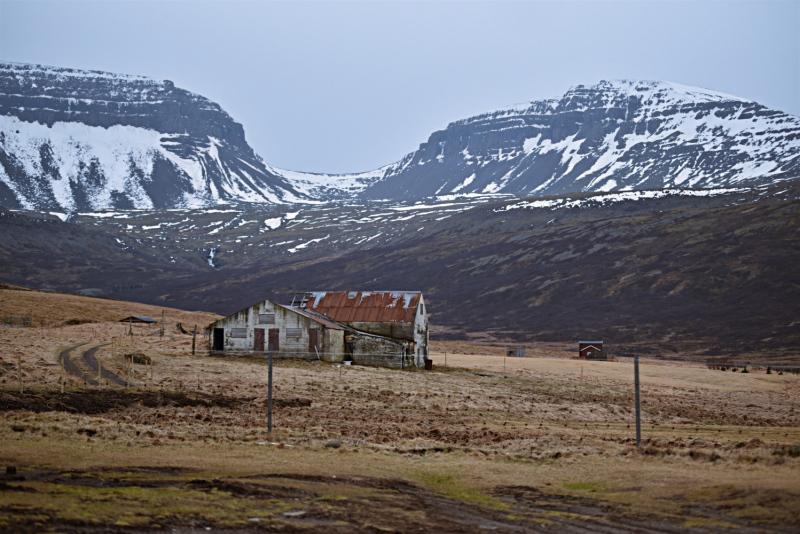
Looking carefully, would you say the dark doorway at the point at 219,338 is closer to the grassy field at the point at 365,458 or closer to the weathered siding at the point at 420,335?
the grassy field at the point at 365,458

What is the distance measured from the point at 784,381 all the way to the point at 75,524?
6039 cm

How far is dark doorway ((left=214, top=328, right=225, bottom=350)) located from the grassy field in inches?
520

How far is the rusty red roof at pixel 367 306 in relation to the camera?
5959cm

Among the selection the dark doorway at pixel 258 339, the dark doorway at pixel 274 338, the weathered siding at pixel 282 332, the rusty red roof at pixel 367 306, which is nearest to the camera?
the weathered siding at pixel 282 332

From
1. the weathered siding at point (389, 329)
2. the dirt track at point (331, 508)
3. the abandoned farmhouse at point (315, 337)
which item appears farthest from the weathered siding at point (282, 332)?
the dirt track at point (331, 508)

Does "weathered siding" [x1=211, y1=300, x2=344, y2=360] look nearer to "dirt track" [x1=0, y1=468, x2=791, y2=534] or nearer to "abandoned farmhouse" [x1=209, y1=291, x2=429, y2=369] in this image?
"abandoned farmhouse" [x1=209, y1=291, x2=429, y2=369]

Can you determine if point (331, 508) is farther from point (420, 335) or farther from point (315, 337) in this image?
point (420, 335)

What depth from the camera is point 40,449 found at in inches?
679

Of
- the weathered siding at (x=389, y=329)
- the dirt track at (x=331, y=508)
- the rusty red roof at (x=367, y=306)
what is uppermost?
the rusty red roof at (x=367, y=306)

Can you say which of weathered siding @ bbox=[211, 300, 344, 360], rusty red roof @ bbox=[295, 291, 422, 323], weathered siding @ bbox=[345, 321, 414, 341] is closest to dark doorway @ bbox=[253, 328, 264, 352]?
weathered siding @ bbox=[211, 300, 344, 360]

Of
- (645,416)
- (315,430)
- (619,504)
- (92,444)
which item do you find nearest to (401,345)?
(645,416)

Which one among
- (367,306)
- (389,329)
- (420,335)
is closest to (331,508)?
(389,329)

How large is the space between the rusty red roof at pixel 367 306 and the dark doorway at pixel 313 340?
699cm

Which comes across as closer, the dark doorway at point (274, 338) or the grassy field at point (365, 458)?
the grassy field at point (365, 458)
